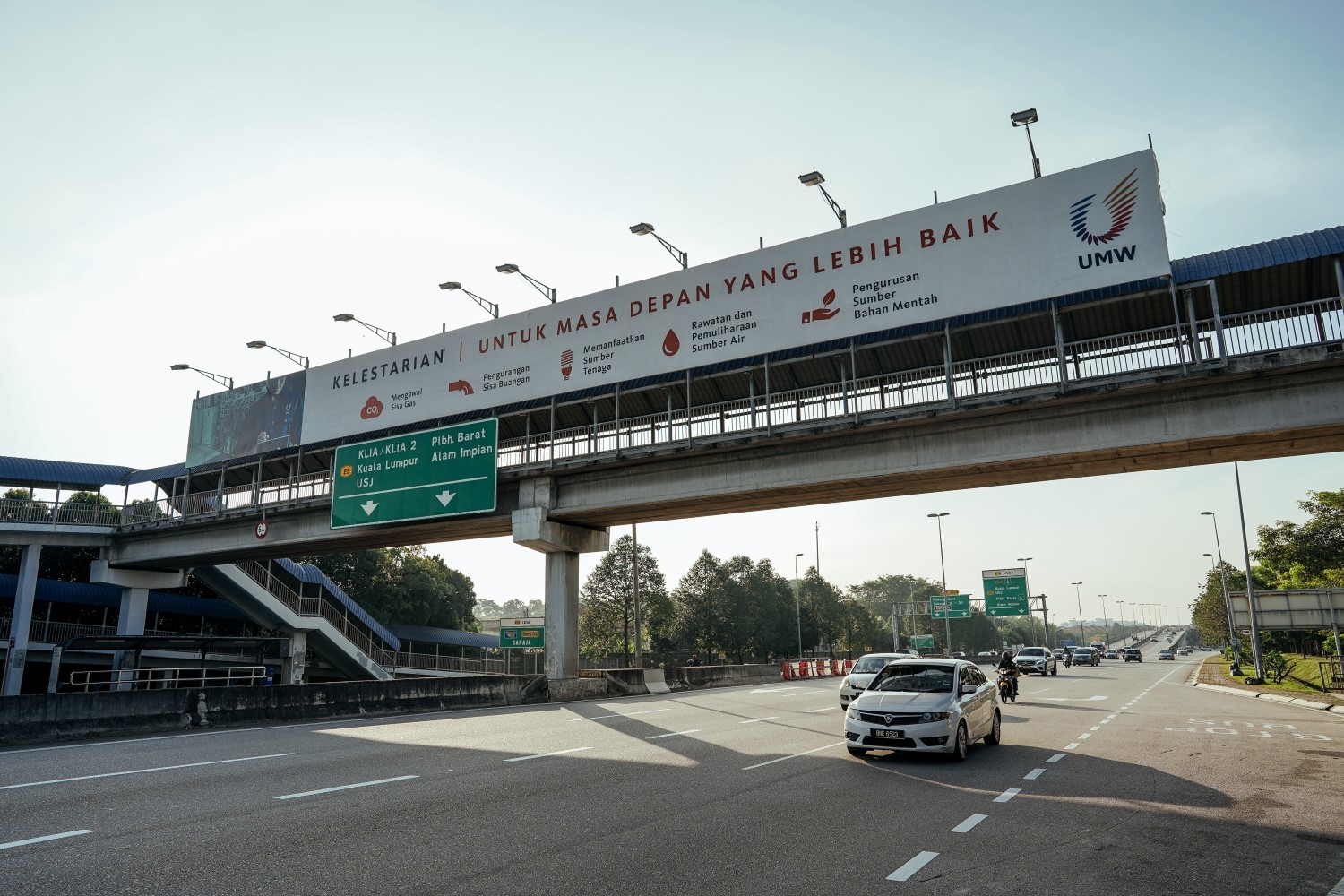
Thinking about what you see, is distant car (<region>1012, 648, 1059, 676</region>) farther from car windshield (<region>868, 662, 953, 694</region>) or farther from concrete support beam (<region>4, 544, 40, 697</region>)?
concrete support beam (<region>4, 544, 40, 697</region>)

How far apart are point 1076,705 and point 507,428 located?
893 inches

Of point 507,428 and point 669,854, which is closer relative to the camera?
point 669,854

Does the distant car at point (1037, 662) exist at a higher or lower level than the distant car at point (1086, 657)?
higher

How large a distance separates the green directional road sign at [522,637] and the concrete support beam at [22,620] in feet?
80.8

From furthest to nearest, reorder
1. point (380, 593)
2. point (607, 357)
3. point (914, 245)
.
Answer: point (380, 593) < point (607, 357) < point (914, 245)

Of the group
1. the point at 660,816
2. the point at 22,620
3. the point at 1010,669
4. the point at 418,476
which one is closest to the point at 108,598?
the point at 22,620

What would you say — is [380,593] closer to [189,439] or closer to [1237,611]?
[189,439]

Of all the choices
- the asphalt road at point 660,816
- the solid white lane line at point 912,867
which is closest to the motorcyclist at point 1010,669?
the asphalt road at point 660,816

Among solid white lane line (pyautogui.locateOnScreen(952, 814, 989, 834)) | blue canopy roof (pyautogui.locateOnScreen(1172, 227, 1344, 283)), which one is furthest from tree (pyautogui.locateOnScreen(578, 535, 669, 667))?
solid white lane line (pyautogui.locateOnScreen(952, 814, 989, 834))

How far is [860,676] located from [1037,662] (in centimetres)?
2702

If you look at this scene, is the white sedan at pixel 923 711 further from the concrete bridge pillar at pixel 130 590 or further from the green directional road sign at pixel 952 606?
the green directional road sign at pixel 952 606

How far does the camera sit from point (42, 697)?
14703 mm

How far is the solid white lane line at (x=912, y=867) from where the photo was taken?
6039 mm

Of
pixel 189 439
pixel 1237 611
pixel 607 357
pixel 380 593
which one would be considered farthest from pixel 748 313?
pixel 380 593
